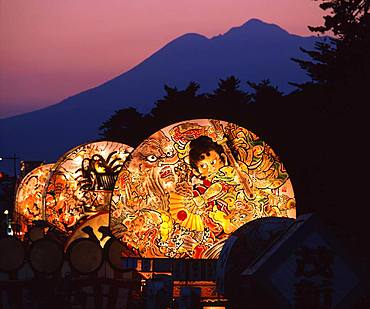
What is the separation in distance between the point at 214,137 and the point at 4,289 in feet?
16.6

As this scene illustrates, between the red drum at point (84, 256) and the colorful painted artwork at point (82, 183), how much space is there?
1087 cm

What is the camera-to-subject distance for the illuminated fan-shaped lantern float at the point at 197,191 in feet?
78.3

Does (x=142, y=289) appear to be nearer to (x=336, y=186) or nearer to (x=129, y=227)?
(x=129, y=227)

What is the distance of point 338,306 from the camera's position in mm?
9906

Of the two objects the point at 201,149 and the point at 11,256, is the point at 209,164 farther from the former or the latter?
the point at 11,256

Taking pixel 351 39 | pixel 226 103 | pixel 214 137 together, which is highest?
pixel 226 103

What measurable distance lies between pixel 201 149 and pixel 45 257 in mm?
3754

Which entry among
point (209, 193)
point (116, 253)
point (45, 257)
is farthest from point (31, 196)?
point (45, 257)

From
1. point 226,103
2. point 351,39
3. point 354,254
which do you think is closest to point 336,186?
point 351,39

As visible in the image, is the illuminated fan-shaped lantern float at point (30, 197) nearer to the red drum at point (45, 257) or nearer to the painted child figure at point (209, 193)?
the painted child figure at point (209, 193)

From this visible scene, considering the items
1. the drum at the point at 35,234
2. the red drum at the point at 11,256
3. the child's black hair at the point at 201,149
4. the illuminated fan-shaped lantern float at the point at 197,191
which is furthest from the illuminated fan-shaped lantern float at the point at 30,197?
the red drum at the point at 11,256

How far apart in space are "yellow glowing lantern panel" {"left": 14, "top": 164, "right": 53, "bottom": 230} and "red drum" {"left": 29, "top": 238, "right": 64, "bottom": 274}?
21.3 meters

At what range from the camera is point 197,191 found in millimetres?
24047

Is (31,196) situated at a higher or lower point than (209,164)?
higher
